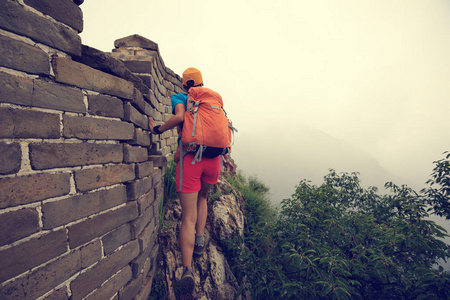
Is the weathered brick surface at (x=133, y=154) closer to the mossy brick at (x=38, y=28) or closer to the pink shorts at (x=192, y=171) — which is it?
the pink shorts at (x=192, y=171)

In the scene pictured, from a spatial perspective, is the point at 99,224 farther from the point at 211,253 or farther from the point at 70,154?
the point at 211,253

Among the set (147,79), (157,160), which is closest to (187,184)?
(157,160)

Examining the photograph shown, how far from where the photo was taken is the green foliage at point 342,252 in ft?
6.12

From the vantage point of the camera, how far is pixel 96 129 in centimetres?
131

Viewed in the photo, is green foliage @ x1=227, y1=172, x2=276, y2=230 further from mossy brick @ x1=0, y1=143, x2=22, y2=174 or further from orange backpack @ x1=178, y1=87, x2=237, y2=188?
mossy brick @ x1=0, y1=143, x2=22, y2=174

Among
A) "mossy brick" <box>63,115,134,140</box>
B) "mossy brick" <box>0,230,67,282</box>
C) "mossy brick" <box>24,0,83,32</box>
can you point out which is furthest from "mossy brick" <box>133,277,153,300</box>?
"mossy brick" <box>24,0,83,32</box>

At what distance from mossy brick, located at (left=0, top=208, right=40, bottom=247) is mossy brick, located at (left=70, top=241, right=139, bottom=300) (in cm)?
46

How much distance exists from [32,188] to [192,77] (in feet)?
5.74

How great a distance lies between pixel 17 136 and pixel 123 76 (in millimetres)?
896

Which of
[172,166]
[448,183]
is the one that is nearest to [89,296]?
[172,166]

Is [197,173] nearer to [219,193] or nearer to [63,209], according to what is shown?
[63,209]

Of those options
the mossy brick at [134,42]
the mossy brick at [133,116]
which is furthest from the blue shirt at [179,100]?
the mossy brick at [134,42]

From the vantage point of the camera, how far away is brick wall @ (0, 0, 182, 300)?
0.88 meters

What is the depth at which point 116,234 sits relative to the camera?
1.49 m
